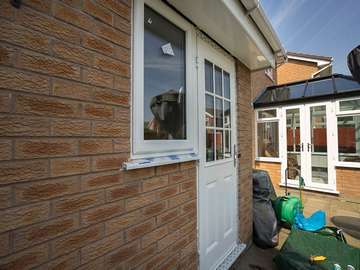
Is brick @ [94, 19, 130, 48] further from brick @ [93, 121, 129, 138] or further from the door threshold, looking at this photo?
the door threshold

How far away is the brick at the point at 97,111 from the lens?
1.06 meters

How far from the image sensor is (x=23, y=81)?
33.0 inches

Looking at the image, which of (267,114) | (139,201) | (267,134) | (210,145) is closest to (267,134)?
(267,134)

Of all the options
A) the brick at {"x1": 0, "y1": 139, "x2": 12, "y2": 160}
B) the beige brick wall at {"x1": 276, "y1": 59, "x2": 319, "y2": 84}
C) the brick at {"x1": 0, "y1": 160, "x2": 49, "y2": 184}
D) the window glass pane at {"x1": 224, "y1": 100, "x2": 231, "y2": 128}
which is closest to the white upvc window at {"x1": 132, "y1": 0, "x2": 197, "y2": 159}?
the brick at {"x1": 0, "y1": 160, "x2": 49, "y2": 184}

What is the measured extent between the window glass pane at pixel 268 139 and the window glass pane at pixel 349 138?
169cm

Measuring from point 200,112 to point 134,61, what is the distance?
95 cm

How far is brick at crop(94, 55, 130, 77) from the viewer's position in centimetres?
112

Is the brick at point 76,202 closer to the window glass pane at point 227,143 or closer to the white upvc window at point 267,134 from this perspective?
the window glass pane at point 227,143

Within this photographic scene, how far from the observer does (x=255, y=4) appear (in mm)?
1875

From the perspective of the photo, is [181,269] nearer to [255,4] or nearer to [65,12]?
[65,12]

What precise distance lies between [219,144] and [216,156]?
0.58 feet

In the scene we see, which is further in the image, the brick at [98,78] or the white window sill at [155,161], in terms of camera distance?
the white window sill at [155,161]

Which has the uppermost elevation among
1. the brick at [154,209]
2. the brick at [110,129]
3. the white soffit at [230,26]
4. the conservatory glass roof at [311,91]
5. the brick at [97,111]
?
the conservatory glass roof at [311,91]

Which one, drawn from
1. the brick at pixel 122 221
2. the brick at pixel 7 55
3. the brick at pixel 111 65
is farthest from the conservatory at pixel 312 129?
the brick at pixel 7 55
